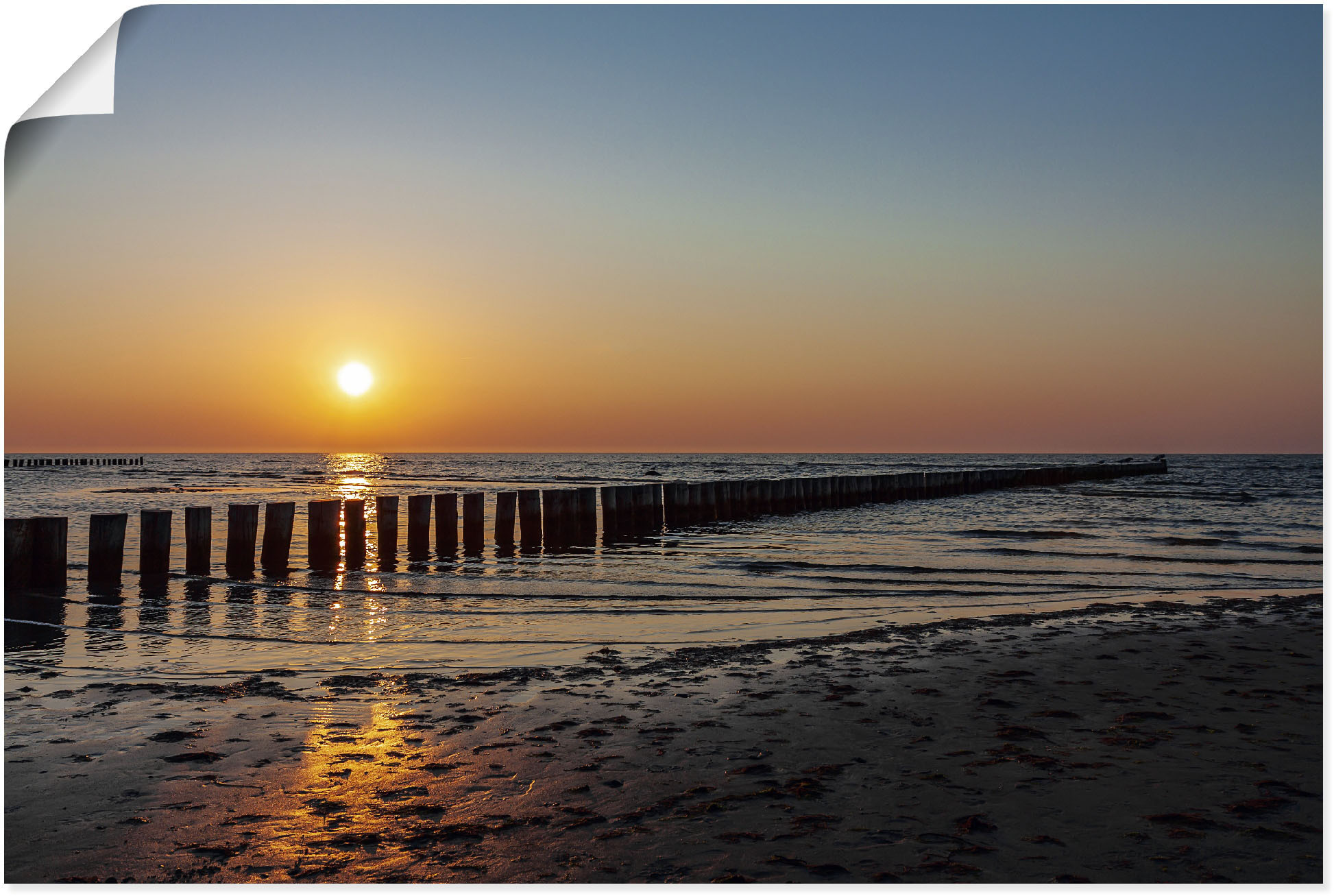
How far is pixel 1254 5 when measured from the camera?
13.6ft

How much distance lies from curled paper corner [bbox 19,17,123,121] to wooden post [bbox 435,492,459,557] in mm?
12407

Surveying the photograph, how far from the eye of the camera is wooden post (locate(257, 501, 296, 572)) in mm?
12422

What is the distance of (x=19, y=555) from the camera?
31.9 feet

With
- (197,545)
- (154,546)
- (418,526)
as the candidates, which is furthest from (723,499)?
(154,546)

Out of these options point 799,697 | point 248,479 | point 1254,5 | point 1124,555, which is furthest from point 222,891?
point 248,479

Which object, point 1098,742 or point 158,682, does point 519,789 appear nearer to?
point 1098,742

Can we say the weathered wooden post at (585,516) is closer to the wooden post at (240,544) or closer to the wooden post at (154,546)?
the wooden post at (240,544)

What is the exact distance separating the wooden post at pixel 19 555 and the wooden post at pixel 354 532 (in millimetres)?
3895

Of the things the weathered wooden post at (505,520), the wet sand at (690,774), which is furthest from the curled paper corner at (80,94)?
the weathered wooden post at (505,520)

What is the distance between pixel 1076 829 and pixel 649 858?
1.45m

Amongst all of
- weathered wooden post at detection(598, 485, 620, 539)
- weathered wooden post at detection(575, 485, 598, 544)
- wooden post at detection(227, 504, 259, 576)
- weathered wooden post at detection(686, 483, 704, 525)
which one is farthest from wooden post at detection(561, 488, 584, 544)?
wooden post at detection(227, 504, 259, 576)

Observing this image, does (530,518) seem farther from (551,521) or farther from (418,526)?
(418,526)

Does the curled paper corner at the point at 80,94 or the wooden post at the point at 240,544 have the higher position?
the curled paper corner at the point at 80,94

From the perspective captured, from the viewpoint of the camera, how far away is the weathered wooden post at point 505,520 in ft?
53.5
